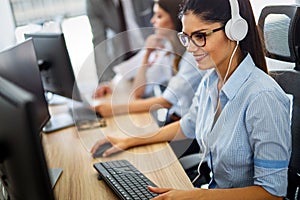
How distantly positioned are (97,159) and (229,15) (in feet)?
2.33

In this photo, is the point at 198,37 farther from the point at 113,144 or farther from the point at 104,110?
the point at 104,110

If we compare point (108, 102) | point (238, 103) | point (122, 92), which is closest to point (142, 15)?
point (122, 92)

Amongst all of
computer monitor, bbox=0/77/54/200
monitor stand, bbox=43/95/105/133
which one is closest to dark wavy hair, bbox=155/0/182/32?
monitor stand, bbox=43/95/105/133

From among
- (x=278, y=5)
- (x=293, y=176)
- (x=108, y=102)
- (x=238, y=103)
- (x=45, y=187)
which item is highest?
(x=278, y=5)

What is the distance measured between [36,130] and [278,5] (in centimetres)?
100

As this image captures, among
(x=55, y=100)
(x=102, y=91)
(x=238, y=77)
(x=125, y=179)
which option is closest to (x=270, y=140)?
(x=238, y=77)

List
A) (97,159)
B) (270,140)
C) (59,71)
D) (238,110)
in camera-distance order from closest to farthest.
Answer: (270,140), (238,110), (97,159), (59,71)

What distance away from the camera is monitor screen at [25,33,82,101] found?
1.58m

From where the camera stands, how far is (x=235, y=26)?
105 centimetres

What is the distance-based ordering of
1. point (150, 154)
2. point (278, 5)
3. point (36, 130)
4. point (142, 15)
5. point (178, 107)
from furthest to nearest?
point (142, 15) → point (178, 107) → point (150, 154) → point (278, 5) → point (36, 130)

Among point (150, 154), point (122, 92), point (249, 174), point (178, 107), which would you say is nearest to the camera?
point (249, 174)

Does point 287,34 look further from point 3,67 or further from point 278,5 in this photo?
point 3,67

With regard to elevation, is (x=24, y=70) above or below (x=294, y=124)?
above

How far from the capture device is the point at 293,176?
1245mm
